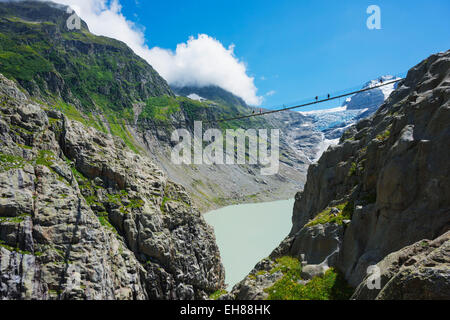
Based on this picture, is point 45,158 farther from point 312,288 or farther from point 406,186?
point 406,186

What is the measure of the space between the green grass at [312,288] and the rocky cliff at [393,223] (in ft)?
0.22

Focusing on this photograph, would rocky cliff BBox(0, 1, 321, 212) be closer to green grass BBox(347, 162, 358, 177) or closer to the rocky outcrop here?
green grass BBox(347, 162, 358, 177)

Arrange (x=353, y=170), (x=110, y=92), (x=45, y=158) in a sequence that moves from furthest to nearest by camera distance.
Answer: (x=110, y=92), (x=45, y=158), (x=353, y=170)

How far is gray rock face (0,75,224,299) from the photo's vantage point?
18405mm

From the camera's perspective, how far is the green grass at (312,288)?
11.6 m

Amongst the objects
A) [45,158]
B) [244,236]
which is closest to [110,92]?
[244,236]

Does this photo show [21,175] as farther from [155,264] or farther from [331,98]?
[331,98]

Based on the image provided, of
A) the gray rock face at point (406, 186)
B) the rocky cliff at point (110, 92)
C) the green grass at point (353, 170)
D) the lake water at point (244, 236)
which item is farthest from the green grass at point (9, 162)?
the rocky cliff at point (110, 92)

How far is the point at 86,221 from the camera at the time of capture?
2242 cm

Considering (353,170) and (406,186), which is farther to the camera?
(353,170)

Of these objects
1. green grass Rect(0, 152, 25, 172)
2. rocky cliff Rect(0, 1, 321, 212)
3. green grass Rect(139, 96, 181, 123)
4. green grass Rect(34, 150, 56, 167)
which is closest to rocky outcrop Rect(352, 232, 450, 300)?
green grass Rect(0, 152, 25, 172)

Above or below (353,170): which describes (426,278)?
below

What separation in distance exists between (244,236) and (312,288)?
49788 millimetres

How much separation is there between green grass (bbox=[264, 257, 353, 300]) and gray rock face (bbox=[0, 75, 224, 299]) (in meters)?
13.9
